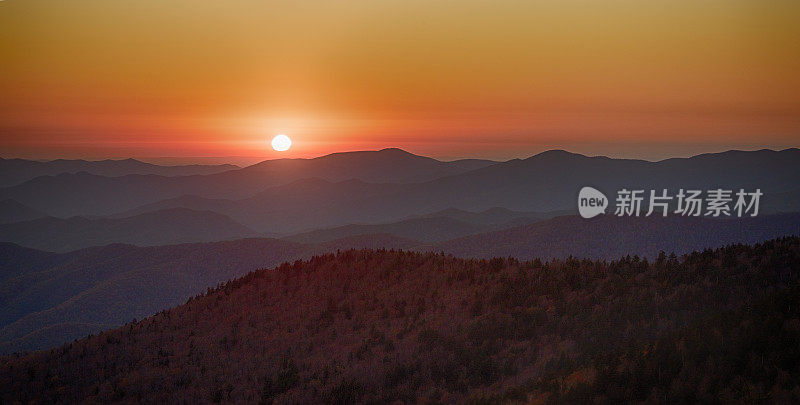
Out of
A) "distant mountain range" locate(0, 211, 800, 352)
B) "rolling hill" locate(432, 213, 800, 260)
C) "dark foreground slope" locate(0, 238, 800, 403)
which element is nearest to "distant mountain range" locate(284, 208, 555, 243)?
"distant mountain range" locate(0, 211, 800, 352)

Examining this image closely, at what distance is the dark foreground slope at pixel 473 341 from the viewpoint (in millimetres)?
9328

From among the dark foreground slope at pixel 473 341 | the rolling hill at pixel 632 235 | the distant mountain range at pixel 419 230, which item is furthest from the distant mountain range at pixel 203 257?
the dark foreground slope at pixel 473 341

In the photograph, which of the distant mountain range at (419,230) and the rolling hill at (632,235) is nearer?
the rolling hill at (632,235)

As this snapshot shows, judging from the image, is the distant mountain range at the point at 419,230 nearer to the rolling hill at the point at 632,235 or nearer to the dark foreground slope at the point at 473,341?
the rolling hill at the point at 632,235

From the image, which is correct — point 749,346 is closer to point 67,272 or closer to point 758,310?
point 758,310

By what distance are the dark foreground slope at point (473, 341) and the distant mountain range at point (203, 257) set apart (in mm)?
54695

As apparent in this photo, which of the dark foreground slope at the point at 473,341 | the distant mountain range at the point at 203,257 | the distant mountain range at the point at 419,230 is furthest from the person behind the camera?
the distant mountain range at the point at 419,230

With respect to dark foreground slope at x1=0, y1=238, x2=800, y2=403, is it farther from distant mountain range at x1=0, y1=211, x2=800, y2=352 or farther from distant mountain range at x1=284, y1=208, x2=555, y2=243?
distant mountain range at x1=284, y1=208, x2=555, y2=243

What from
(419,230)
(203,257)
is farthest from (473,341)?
(419,230)

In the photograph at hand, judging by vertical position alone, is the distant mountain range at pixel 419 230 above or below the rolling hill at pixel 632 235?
below

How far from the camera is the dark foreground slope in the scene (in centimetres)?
933

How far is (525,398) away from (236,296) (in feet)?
47.4

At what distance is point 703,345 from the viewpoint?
31.4 feet

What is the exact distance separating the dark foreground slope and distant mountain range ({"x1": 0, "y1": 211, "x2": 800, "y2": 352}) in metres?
54.7
